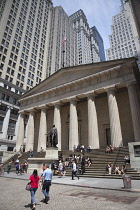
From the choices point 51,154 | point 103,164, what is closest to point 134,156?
point 103,164

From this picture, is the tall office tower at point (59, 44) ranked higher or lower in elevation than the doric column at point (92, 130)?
higher

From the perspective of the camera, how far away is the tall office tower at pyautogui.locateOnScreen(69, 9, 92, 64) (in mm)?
99025

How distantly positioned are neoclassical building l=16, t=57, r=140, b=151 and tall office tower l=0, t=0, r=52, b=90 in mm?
16426

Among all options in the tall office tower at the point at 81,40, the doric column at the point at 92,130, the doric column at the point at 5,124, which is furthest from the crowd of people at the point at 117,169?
the tall office tower at the point at 81,40

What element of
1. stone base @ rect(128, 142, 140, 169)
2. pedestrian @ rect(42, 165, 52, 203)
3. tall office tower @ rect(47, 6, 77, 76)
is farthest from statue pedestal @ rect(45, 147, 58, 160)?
tall office tower @ rect(47, 6, 77, 76)

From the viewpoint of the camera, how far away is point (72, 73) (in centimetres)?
2991

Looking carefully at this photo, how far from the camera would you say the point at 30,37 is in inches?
2245

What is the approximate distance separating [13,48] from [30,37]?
11.4 meters

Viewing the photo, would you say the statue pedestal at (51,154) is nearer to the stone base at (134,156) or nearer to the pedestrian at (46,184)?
the stone base at (134,156)

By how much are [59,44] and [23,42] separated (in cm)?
2864

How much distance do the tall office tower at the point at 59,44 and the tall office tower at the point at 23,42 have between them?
6726 millimetres

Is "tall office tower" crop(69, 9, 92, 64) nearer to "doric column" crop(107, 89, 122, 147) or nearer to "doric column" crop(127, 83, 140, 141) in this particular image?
"doric column" crop(107, 89, 122, 147)

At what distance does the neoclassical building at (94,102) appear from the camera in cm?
2210

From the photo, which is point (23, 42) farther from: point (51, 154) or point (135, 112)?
point (51, 154)
